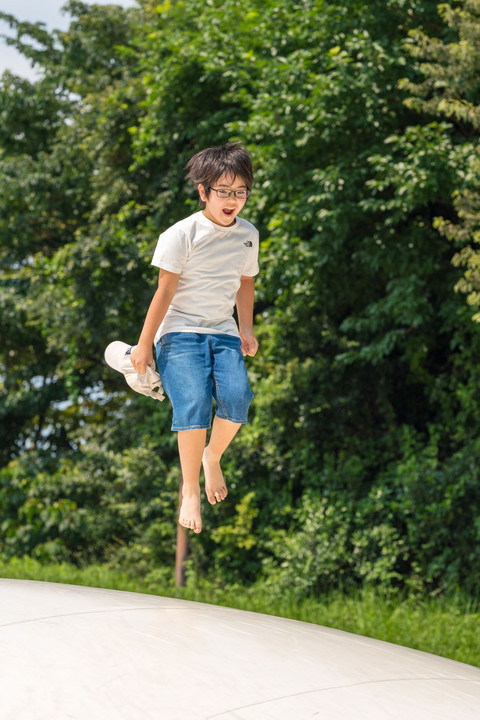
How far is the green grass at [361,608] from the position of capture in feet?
29.0

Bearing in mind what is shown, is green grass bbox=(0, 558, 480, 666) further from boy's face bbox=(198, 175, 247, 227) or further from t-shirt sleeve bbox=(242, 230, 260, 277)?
boy's face bbox=(198, 175, 247, 227)

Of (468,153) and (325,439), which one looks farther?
(325,439)

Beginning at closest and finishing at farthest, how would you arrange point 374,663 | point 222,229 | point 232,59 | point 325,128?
point 374,663, point 222,229, point 325,128, point 232,59

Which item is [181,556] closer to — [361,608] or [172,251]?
[361,608]

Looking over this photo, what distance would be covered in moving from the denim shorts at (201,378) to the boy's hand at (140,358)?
9 cm

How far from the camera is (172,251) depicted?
3016 millimetres

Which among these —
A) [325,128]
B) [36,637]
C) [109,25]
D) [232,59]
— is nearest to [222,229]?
[36,637]

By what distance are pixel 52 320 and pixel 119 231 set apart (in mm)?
2385

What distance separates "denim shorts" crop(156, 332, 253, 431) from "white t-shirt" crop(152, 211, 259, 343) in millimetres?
61

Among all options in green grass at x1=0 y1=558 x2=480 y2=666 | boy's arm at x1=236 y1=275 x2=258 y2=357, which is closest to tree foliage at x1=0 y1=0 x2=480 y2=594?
green grass at x1=0 y1=558 x2=480 y2=666

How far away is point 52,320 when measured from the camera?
578 inches

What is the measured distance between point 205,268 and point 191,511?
92 centimetres

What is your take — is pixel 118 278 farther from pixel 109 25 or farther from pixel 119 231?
pixel 109 25

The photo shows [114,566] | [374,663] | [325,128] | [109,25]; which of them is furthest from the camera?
[109,25]
